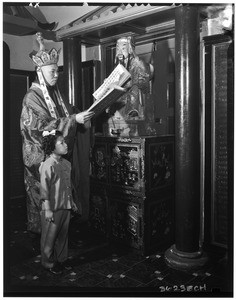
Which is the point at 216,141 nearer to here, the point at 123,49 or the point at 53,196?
the point at 123,49

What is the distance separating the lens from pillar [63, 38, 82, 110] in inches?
148

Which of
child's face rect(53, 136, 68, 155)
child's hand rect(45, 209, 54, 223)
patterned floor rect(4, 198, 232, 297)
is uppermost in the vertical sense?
child's face rect(53, 136, 68, 155)

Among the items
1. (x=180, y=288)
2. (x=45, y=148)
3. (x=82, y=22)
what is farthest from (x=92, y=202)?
(x=82, y=22)

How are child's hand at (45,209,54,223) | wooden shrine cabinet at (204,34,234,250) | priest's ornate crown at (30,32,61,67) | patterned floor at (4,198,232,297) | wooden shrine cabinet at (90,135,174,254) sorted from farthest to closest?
1. wooden shrine cabinet at (90,135,174,254)
2. wooden shrine cabinet at (204,34,234,250)
3. priest's ornate crown at (30,32,61,67)
4. child's hand at (45,209,54,223)
5. patterned floor at (4,198,232,297)

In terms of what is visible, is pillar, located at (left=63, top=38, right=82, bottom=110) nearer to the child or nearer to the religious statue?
the religious statue

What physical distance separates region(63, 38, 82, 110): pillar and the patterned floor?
1723 millimetres

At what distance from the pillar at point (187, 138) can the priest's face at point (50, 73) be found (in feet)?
A: 3.64

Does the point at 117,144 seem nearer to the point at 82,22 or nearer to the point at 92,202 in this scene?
the point at 92,202

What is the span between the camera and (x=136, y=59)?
11.4 feet

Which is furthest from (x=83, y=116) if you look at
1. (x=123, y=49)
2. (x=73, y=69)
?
(x=73, y=69)

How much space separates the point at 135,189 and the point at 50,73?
139cm

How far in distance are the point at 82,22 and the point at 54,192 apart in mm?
1753

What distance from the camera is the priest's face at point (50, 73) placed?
308cm

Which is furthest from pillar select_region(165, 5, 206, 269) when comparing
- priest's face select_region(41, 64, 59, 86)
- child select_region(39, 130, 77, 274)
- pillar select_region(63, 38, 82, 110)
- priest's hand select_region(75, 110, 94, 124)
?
pillar select_region(63, 38, 82, 110)
